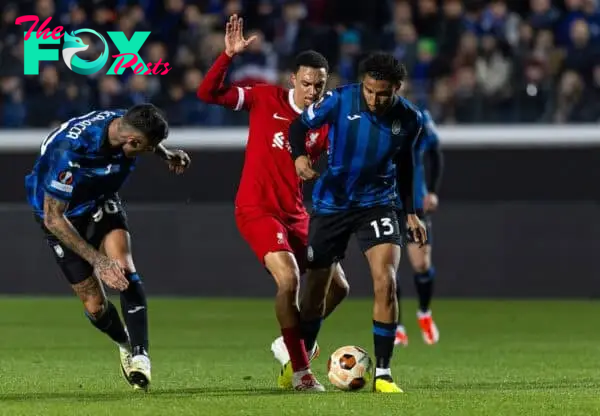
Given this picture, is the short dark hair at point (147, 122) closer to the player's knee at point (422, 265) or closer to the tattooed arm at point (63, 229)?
the tattooed arm at point (63, 229)

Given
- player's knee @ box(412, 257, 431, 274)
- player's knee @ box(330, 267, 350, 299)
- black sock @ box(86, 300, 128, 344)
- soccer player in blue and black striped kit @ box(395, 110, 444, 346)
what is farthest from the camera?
player's knee @ box(412, 257, 431, 274)

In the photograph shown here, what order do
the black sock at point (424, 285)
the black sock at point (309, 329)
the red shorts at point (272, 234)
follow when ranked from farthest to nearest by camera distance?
the black sock at point (424, 285), the black sock at point (309, 329), the red shorts at point (272, 234)

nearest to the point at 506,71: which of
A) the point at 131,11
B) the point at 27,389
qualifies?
the point at 131,11

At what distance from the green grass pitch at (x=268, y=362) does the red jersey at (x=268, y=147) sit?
3.74 ft

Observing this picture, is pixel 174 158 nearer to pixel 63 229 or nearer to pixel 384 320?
pixel 63 229

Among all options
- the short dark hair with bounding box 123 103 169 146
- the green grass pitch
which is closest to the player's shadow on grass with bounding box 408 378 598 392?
the green grass pitch

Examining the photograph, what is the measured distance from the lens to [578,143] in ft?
57.0

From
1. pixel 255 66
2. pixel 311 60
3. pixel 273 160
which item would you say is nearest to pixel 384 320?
pixel 273 160

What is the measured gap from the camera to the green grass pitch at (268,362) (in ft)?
24.3

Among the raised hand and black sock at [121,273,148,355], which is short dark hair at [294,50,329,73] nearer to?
the raised hand

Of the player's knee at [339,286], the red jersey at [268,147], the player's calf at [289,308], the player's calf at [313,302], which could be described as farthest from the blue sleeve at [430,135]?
the player's calf at [289,308]

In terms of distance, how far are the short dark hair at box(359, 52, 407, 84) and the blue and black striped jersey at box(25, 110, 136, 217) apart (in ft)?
5.01

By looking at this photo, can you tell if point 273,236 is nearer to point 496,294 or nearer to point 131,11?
point 496,294

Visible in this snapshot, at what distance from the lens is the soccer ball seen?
8.29 metres
